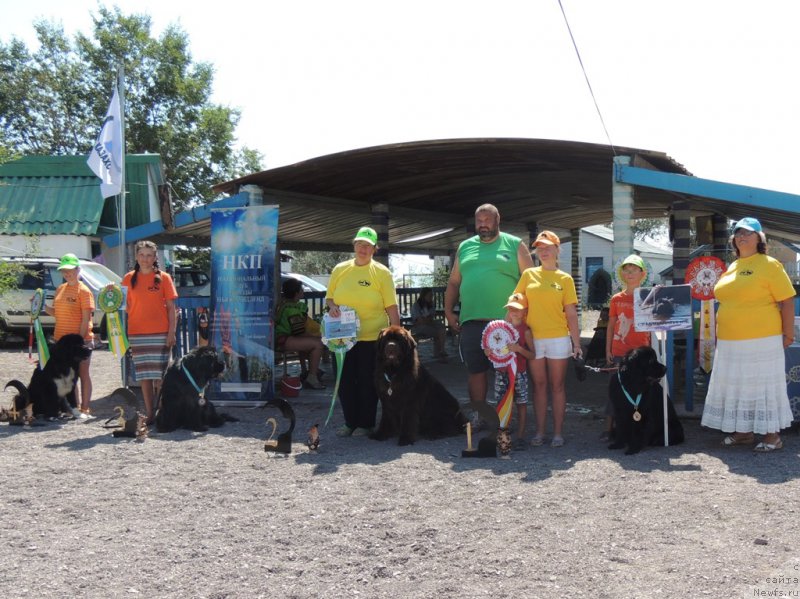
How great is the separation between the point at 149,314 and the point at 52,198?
15749 millimetres

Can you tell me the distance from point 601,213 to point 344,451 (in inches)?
473

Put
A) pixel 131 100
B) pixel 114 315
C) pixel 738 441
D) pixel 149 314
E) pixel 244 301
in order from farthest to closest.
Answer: pixel 131 100 < pixel 244 301 < pixel 114 315 < pixel 149 314 < pixel 738 441

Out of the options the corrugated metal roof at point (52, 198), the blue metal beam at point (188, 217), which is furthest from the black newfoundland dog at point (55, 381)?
the corrugated metal roof at point (52, 198)

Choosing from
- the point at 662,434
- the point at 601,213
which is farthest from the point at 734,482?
the point at 601,213

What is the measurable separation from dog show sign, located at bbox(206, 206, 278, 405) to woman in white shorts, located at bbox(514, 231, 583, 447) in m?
3.28

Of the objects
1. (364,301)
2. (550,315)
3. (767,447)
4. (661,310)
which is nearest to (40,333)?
(364,301)

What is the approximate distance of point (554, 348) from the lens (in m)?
5.69

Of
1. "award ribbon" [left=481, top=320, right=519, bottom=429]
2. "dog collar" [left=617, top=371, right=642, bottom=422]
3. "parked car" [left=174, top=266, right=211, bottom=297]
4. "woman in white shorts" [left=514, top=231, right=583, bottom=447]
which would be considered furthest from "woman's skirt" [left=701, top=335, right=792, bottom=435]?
"parked car" [left=174, top=266, right=211, bottom=297]

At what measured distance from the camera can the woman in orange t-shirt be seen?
695cm

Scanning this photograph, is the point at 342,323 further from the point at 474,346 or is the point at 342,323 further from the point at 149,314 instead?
the point at 149,314

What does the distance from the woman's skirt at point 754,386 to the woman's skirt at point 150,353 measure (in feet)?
16.4

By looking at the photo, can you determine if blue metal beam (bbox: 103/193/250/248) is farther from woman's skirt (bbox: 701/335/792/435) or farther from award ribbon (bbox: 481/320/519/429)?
woman's skirt (bbox: 701/335/792/435)

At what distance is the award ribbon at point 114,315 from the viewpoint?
24.6 ft

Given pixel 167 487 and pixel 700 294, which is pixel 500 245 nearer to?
pixel 700 294
